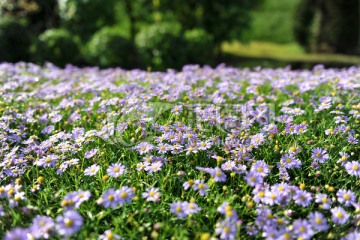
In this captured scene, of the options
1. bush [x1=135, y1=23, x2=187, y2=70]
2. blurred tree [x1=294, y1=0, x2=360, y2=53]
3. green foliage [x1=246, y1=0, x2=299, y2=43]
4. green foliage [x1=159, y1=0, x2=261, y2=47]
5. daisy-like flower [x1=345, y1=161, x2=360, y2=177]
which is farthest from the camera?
green foliage [x1=246, y1=0, x2=299, y2=43]

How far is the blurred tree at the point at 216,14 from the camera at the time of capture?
39.7ft

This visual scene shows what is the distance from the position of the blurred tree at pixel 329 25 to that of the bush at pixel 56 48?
8.10 meters

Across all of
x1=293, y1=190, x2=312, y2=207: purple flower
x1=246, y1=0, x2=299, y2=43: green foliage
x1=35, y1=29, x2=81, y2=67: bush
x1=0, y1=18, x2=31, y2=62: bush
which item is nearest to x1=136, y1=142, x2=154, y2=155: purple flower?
x1=293, y1=190, x2=312, y2=207: purple flower

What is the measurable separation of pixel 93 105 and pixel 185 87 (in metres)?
0.97

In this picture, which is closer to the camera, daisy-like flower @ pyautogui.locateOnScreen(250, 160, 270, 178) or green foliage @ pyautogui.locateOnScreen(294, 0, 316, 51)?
daisy-like flower @ pyautogui.locateOnScreen(250, 160, 270, 178)

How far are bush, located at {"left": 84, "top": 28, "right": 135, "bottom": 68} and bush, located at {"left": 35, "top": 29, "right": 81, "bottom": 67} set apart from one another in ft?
1.48

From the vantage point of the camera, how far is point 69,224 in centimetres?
211

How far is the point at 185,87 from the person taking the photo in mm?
4109

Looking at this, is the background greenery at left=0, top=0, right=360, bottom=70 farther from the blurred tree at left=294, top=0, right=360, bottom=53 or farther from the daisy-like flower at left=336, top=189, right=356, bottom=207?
the daisy-like flower at left=336, top=189, right=356, bottom=207

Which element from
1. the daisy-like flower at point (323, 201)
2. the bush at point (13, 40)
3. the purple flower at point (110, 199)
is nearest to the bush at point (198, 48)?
the bush at point (13, 40)

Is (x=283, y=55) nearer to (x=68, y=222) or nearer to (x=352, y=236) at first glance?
(x=352, y=236)

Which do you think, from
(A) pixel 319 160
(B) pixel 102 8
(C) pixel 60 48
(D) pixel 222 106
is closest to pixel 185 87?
(D) pixel 222 106

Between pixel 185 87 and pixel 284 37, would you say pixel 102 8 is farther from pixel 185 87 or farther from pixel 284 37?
pixel 284 37

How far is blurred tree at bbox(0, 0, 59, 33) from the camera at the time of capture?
40.4ft
